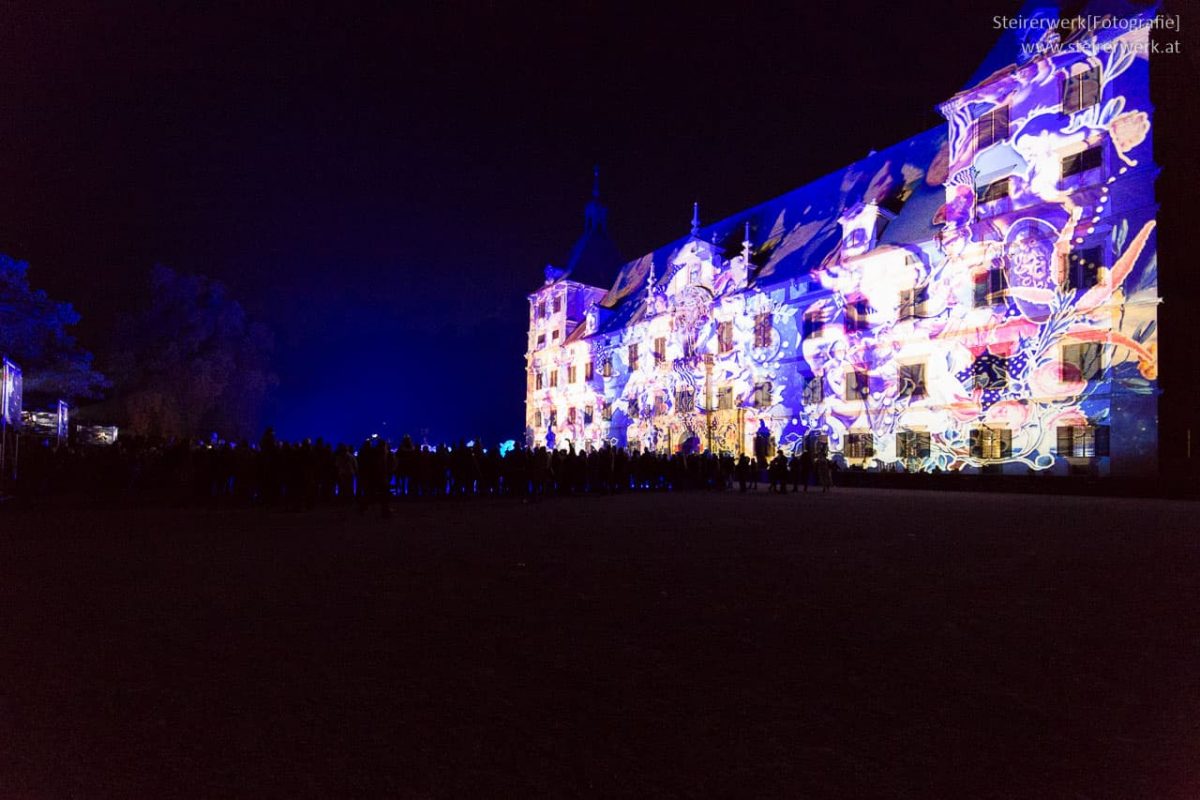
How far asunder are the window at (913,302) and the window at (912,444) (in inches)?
212

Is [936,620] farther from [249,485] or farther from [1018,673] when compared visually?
[249,485]

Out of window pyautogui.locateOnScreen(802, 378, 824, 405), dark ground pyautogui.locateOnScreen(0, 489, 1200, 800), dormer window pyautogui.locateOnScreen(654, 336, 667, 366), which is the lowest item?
dark ground pyautogui.locateOnScreen(0, 489, 1200, 800)

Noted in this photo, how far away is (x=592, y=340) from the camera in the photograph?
173ft

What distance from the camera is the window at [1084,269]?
25094 millimetres

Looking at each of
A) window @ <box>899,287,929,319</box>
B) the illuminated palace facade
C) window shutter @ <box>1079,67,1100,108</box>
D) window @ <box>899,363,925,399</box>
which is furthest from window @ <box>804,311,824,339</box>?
window shutter @ <box>1079,67,1100,108</box>

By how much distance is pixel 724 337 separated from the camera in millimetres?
42000

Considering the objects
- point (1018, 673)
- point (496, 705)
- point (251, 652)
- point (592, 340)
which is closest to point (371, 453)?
point (251, 652)

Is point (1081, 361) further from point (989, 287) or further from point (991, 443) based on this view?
point (989, 287)

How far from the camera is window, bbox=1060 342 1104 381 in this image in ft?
80.8

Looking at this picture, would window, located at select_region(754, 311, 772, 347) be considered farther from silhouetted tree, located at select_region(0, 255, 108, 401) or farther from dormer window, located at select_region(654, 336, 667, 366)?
silhouetted tree, located at select_region(0, 255, 108, 401)

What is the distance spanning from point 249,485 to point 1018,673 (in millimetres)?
18512

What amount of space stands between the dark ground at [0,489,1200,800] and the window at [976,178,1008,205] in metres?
23.3

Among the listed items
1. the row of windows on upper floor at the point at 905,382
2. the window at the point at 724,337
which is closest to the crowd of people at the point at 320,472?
the row of windows on upper floor at the point at 905,382

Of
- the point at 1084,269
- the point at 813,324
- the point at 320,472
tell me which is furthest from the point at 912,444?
the point at 320,472
